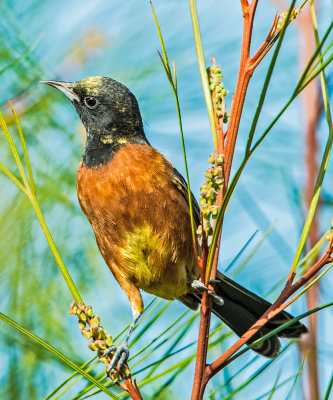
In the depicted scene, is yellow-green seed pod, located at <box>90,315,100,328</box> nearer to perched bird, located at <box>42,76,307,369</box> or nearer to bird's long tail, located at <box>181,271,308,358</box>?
perched bird, located at <box>42,76,307,369</box>

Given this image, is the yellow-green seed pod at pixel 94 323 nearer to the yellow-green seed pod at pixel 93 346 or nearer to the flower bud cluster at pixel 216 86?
the yellow-green seed pod at pixel 93 346

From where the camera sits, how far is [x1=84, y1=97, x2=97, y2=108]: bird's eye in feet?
9.36

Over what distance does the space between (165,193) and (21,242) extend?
748 mm

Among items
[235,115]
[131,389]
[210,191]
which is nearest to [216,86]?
[235,115]

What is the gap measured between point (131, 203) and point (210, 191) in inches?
56.4

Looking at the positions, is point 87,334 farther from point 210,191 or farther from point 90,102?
point 90,102

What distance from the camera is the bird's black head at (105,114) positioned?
2799mm

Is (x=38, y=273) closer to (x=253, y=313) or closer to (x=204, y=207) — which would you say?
(x=204, y=207)

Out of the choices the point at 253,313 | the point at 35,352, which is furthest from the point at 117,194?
the point at 253,313

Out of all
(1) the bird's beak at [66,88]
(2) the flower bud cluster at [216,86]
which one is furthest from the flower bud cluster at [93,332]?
(1) the bird's beak at [66,88]

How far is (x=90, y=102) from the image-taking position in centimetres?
287

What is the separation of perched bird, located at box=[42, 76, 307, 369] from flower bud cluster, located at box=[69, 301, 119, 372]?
1.19 metres

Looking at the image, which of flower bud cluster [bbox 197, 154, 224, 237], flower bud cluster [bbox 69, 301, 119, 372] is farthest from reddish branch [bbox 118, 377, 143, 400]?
flower bud cluster [bbox 197, 154, 224, 237]

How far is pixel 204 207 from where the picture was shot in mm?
1163
